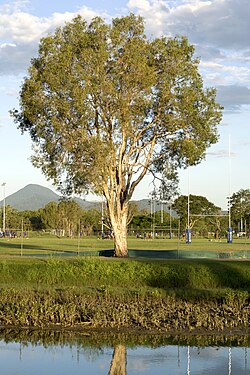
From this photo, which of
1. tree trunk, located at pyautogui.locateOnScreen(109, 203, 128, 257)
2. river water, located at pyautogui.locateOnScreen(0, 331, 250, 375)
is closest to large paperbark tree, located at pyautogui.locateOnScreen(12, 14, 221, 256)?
tree trunk, located at pyautogui.locateOnScreen(109, 203, 128, 257)

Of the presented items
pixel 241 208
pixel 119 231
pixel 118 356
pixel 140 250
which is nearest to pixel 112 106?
pixel 119 231

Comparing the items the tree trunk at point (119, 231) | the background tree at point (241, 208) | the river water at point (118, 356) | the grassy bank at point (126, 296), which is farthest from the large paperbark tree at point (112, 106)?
the background tree at point (241, 208)

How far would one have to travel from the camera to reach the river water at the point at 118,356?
14.6m

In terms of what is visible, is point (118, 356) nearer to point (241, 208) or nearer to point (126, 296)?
point (126, 296)

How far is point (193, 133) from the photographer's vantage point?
4241cm

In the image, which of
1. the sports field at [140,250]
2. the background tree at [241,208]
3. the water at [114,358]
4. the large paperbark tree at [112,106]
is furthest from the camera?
the background tree at [241,208]

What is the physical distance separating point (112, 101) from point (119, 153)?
350 centimetres

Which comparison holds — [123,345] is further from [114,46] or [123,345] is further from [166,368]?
[114,46]

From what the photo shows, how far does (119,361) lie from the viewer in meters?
15.4

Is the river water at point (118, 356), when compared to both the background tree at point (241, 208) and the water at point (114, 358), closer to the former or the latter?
the water at point (114, 358)

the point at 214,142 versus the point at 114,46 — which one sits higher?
the point at 114,46

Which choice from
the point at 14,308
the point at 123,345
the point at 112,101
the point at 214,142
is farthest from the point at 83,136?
the point at 123,345

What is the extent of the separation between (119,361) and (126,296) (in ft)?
24.6

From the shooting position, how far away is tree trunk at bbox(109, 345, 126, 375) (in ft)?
47.4
